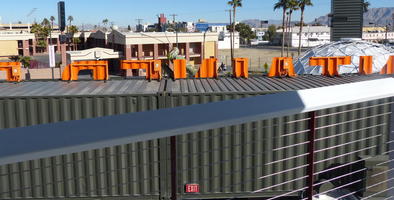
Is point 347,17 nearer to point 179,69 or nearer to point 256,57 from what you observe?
point 179,69

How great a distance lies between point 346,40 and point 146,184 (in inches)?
1257

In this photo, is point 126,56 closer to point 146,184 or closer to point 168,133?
point 146,184

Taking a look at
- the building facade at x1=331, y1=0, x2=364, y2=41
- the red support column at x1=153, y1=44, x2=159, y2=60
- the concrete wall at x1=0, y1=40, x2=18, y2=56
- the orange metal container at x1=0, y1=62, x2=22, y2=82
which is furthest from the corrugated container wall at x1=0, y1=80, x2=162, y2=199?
the concrete wall at x1=0, y1=40, x2=18, y2=56

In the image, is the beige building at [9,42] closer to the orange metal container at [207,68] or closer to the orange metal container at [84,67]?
the orange metal container at [84,67]

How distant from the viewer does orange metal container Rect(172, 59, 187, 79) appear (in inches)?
661

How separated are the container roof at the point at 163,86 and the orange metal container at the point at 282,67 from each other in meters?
0.53

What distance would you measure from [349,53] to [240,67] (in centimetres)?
2153

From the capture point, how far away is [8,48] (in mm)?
69875

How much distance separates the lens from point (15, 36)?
69875 mm

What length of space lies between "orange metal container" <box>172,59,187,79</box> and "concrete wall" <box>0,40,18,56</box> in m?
61.1

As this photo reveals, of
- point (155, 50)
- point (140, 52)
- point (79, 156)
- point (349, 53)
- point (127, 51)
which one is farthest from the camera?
point (155, 50)

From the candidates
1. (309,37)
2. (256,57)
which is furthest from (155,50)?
(309,37)

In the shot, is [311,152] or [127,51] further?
[127,51]

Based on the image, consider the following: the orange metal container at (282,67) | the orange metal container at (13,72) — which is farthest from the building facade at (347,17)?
the orange metal container at (13,72)
